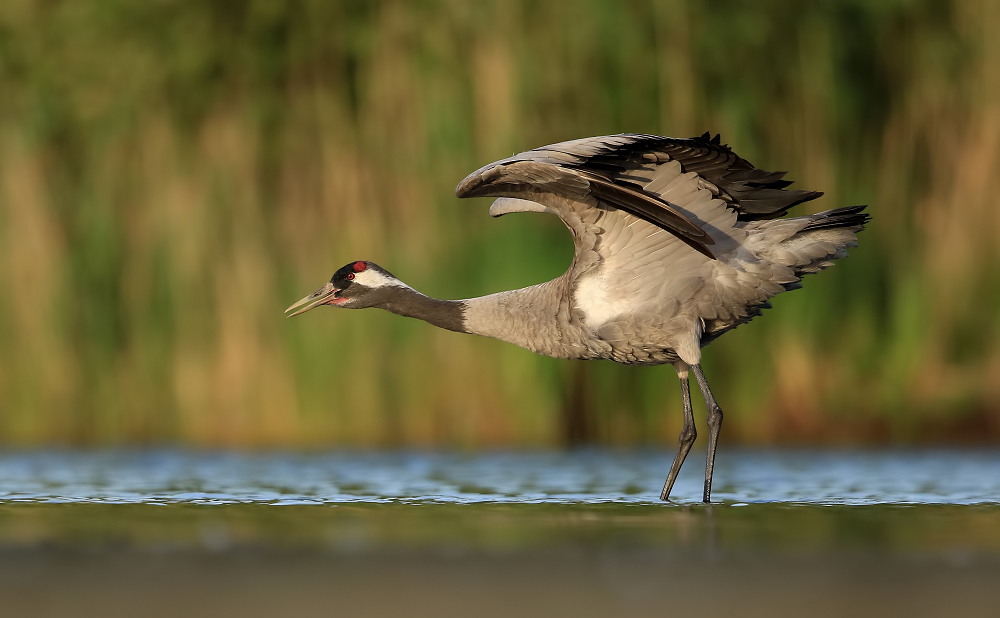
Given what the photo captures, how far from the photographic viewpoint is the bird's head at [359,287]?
9102 mm

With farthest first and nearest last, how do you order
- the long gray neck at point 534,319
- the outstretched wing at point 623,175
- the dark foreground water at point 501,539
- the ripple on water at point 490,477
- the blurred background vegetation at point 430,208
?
the blurred background vegetation at point 430,208 → the long gray neck at point 534,319 → the ripple on water at point 490,477 → the outstretched wing at point 623,175 → the dark foreground water at point 501,539

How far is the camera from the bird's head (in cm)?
910

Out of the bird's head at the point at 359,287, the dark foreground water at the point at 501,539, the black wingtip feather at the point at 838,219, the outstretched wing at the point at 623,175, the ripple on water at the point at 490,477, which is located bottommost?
the dark foreground water at the point at 501,539

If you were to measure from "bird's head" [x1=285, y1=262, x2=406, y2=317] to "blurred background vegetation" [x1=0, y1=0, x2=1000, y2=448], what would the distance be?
1505 millimetres

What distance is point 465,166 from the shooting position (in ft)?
35.5

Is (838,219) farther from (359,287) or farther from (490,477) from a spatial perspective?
(359,287)

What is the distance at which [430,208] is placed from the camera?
10.8m

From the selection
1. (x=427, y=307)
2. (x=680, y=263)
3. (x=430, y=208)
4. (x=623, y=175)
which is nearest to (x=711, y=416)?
(x=680, y=263)

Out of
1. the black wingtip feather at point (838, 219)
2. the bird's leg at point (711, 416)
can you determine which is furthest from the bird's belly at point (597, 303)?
the black wingtip feather at point (838, 219)

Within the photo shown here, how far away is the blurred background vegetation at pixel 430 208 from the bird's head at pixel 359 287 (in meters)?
1.51

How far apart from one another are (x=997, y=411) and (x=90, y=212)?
7.14 meters

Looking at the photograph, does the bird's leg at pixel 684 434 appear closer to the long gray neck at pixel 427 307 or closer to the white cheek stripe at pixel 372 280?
the long gray neck at pixel 427 307

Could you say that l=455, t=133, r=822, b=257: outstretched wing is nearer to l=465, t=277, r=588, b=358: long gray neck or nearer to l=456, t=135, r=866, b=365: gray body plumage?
l=456, t=135, r=866, b=365: gray body plumage

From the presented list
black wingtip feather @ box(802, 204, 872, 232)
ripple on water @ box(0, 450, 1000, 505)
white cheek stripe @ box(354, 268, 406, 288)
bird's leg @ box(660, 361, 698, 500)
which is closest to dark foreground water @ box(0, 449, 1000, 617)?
ripple on water @ box(0, 450, 1000, 505)
